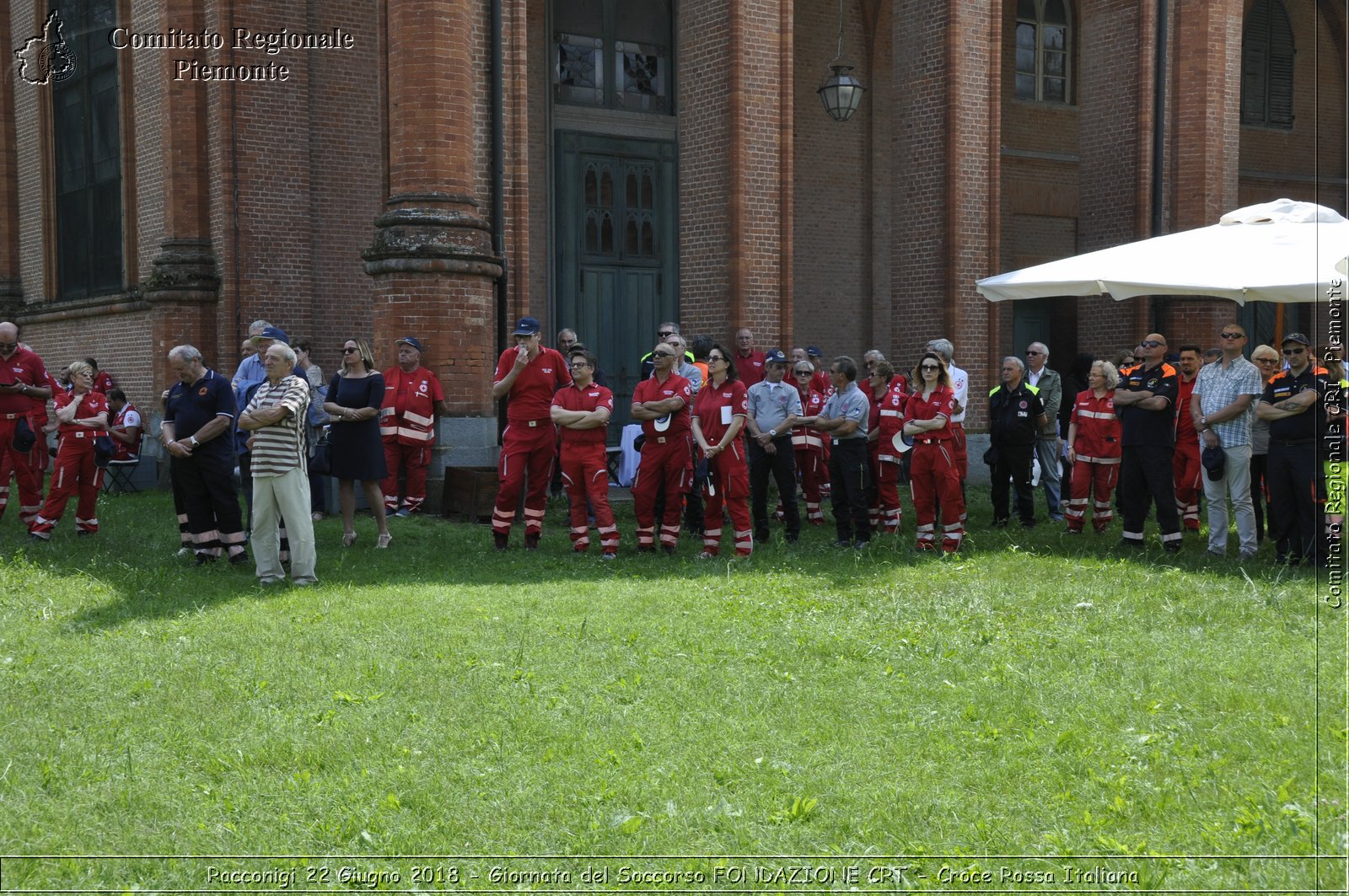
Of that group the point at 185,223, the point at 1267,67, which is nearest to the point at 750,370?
the point at 185,223

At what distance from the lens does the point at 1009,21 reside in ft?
73.0

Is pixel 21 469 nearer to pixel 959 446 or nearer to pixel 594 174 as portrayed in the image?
pixel 959 446

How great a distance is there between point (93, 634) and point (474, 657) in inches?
102

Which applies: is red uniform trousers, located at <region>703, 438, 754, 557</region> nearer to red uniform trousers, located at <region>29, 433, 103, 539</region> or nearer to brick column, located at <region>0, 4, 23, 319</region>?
red uniform trousers, located at <region>29, 433, 103, 539</region>

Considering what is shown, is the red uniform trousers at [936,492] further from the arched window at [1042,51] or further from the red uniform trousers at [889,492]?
the arched window at [1042,51]

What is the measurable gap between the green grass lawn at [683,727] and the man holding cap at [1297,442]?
65 cm

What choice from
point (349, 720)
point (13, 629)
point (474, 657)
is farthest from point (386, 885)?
point (13, 629)

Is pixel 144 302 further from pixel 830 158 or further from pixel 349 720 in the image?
pixel 349 720

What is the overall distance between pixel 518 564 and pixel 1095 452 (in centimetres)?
601

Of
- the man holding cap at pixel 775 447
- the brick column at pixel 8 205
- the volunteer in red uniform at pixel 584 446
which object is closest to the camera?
the volunteer in red uniform at pixel 584 446

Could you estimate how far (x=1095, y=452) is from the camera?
40.4ft

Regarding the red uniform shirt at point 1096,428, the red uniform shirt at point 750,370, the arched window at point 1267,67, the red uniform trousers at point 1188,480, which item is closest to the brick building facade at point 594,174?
the red uniform shirt at point 750,370

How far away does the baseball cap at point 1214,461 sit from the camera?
1037 centimetres

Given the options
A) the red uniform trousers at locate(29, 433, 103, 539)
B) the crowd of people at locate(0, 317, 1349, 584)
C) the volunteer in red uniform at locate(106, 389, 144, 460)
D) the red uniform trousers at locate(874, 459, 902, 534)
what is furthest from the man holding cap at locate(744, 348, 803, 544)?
the volunteer in red uniform at locate(106, 389, 144, 460)
